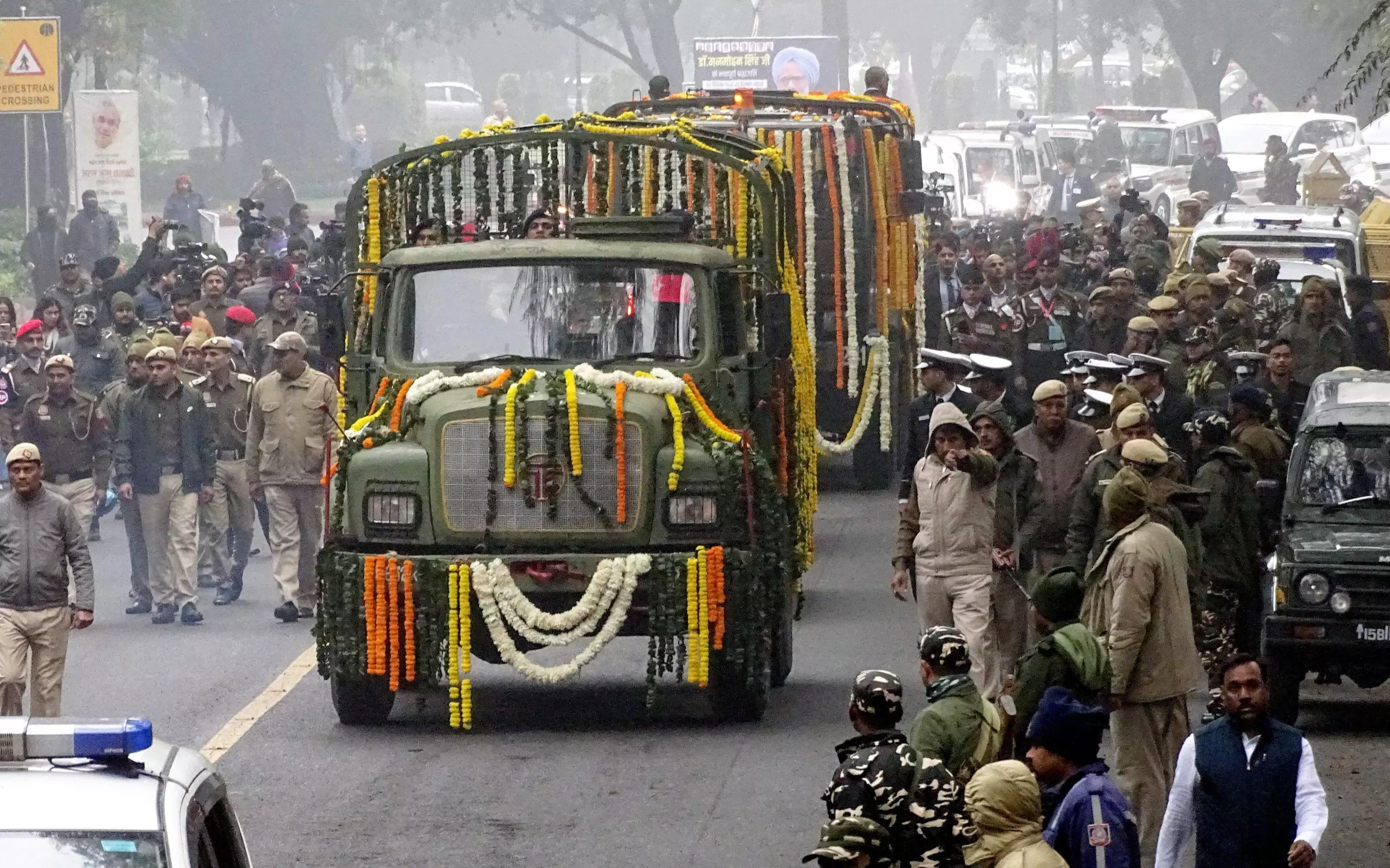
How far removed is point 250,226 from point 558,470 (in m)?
14.7

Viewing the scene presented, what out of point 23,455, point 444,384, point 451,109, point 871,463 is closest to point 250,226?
point 871,463

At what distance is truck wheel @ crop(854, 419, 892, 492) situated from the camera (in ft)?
69.8

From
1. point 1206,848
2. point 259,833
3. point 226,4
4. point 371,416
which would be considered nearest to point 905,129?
point 371,416

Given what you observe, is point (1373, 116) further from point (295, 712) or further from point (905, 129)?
point (905, 129)

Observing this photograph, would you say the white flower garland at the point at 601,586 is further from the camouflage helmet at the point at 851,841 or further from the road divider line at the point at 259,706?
the camouflage helmet at the point at 851,841

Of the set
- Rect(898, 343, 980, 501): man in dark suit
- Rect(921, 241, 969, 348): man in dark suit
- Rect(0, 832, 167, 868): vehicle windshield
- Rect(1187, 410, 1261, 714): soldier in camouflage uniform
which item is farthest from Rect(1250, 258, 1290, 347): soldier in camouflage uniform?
Rect(0, 832, 167, 868): vehicle windshield

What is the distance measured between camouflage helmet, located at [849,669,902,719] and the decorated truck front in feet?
A: 17.1

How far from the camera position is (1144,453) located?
10.8m

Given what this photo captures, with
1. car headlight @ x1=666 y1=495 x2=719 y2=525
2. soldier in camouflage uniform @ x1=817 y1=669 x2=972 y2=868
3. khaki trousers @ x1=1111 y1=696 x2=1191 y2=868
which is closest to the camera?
soldier in camouflage uniform @ x1=817 y1=669 x2=972 y2=868

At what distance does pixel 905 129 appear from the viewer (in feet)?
70.6

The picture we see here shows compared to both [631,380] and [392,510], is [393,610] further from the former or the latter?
[631,380]

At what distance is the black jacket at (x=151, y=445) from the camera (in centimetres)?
1689

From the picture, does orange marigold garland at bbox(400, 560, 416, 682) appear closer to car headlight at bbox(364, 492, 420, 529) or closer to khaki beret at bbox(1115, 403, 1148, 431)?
car headlight at bbox(364, 492, 420, 529)

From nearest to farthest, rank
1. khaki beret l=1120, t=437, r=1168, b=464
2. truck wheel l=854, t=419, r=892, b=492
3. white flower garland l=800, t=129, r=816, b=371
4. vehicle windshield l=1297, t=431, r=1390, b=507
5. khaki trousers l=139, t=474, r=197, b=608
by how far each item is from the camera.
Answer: khaki beret l=1120, t=437, r=1168, b=464, vehicle windshield l=1297, t=431, r=1390, b=507, khaki trousers l=139, t=474, r=197, b=608, white flower garland l=800, t=129, r=816, b=371, truck wheel l=854, t=419, r=892, b=492
